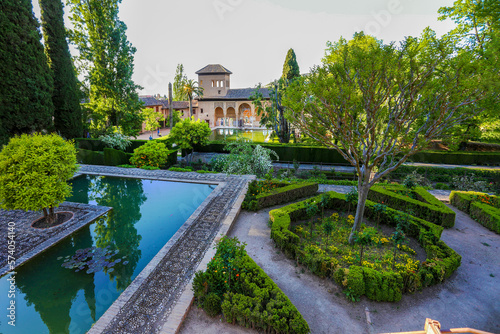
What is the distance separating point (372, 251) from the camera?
7266 millimetres

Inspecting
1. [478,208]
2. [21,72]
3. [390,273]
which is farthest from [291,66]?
[390,273]

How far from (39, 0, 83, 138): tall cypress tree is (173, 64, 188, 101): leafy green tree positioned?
30200 millimetres

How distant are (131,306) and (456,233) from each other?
9899 mm

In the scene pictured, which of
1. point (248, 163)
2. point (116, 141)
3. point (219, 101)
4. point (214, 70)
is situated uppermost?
point (214, 70)

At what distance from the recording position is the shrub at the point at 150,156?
17078 millimetres

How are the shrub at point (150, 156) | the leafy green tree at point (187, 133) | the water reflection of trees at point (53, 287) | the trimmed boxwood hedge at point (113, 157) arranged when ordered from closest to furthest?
1. the water reflection of trees at point (53, 287)
2. the shrub at point (150, 156)
3. the trimmed boxwood hedge at point (113, 157)
4. the leafy green tree at point (187, 133)

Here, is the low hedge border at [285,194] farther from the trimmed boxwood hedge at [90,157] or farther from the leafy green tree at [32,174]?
the trimmed boxwood hedge at [90,157]

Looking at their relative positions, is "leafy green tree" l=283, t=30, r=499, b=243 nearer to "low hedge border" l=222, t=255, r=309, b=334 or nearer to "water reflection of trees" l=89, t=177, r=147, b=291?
"low hedge border" l=222, t=255, r=309, b=334

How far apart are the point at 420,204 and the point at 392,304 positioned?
5.22m

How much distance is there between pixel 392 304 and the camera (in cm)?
544

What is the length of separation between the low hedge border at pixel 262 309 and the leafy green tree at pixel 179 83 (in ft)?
160

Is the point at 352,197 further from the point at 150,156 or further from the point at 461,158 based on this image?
the point at 461,158

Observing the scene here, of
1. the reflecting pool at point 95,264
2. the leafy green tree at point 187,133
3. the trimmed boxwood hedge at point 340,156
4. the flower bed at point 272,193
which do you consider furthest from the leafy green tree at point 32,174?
the trimmed boxwood hedge at point 340,156

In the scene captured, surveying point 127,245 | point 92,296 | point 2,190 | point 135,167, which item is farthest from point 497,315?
point 135,167
